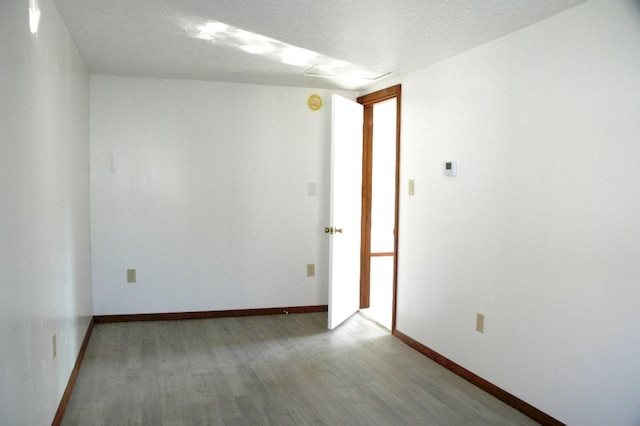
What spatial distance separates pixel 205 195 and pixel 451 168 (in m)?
2.32

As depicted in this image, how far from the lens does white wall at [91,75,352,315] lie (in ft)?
15.6

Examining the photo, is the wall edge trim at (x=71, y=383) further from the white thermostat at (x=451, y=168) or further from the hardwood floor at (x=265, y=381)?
the white thermostat at (x=451, y=168)

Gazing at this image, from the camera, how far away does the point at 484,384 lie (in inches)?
133

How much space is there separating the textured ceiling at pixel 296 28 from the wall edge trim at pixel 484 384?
82.6 inches

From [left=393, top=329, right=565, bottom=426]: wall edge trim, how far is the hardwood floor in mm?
48

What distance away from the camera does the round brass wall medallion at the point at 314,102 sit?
17.2ft

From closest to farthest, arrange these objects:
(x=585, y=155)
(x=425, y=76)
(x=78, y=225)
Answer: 1. (x=585, y=155)
2. (x=78, y=225)
3. (x=425, y=76)

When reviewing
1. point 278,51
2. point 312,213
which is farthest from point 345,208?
point 278,51

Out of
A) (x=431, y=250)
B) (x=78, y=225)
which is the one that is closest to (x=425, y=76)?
(x=431, y=250)

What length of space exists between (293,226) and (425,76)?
195 cm

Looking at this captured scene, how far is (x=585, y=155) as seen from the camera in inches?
104

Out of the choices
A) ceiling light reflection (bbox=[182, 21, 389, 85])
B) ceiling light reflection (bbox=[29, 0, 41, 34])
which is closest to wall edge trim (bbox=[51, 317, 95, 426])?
ceiling light reflection (bbox=[29, 0, 41, 34])

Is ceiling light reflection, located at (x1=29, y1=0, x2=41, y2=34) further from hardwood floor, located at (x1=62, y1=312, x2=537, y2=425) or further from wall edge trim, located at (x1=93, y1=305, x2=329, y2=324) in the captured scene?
wall edge trim, located at (x1=93, y1=305, x2=329, y2=324)

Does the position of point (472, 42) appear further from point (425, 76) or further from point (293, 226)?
point (293, 226)
